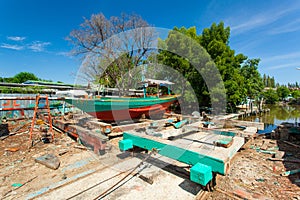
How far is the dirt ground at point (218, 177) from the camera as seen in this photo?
96.5 inches

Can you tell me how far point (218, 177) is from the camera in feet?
9.29

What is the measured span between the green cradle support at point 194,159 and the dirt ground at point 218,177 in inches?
29.4

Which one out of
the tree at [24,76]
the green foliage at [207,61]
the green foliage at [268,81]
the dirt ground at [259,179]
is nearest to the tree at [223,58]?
the green foliage at [207,61]

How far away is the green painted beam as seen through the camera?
67.4 inches

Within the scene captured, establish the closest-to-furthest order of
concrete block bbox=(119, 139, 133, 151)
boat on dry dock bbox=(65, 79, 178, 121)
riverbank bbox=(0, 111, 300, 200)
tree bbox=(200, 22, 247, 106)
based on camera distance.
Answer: riverbank bbox=(0, 111, 300, 200) → concrete block bbox=(119, 139, 133, 151) → boat on dry dock bbox=(65, 79, 178, 121) → tree bbox=(200, 22, 247, 106)

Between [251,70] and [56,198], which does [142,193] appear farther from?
[251,70]

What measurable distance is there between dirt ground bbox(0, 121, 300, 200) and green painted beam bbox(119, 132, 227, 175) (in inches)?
29.7

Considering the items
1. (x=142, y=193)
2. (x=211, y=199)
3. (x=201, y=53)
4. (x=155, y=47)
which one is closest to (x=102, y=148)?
(x=142, y=193)

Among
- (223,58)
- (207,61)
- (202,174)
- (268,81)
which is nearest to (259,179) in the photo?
(202,174)

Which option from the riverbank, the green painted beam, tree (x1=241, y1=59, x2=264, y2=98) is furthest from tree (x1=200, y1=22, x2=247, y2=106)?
the green painted beam

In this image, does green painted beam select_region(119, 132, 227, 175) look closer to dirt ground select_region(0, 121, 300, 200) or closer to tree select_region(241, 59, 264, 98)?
dirt ground select_region(0, 121, 300, 200)

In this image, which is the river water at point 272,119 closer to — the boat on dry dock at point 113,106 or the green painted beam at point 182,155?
the boat on dry dock at point 113,106

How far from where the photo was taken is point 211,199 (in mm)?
2156

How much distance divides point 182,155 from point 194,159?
7.3 inches
